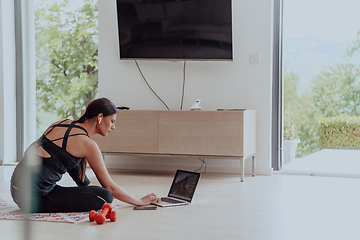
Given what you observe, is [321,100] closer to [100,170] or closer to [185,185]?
[185,185]

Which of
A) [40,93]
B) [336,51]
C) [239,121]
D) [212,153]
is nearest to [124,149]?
[212,153]

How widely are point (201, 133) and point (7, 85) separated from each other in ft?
7.96

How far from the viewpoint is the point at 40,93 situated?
4.81m

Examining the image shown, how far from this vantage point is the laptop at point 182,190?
8.93 ft

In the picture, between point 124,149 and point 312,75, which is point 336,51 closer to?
point 312,75

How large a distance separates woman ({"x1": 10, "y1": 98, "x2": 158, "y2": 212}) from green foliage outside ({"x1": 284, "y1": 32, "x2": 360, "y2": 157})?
2230 mm

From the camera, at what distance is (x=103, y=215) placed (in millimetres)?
2229

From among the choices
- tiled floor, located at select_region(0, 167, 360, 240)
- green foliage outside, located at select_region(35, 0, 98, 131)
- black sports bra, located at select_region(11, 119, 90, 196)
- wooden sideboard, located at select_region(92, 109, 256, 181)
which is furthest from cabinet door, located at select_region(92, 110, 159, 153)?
black sports bra, located at select_region(11, 119, 90, 196)

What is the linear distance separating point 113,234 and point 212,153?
1.80m

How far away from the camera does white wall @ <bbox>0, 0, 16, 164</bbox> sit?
15.6 ft

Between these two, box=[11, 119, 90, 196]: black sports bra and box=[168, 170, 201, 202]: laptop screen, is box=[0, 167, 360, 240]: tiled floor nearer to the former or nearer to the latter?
Answer: box=[168, 170, 201, 202]: laptop screen

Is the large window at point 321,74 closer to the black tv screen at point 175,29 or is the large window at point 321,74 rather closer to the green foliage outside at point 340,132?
the green foliage outside at point 340,132

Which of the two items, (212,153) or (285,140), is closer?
(212,153)

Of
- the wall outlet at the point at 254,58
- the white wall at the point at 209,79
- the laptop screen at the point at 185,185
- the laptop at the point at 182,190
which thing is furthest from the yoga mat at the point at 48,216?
the wall outlet at the point at 254,58
